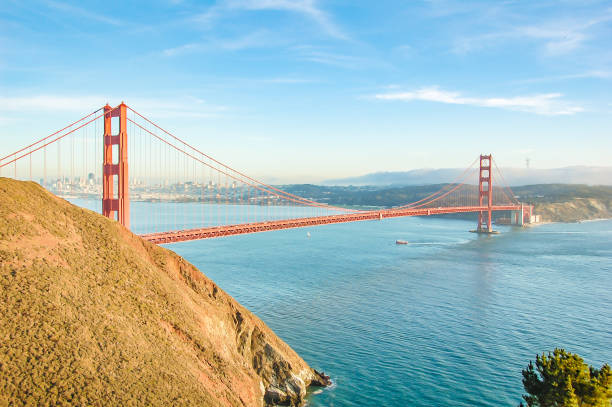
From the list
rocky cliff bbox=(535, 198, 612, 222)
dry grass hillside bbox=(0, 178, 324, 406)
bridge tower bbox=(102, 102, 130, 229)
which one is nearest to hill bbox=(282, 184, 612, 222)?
rocky cliff bbox=(535, 198, 612, 222)

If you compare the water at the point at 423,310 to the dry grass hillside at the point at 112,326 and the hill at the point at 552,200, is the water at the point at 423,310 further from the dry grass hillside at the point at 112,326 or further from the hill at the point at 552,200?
the hill at the point at 552,200

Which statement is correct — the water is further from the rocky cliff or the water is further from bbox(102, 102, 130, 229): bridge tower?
the rocky cliff

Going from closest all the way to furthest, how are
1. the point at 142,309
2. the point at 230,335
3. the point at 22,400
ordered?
the point at 22,400, the point at 142,309, the point at 230,335

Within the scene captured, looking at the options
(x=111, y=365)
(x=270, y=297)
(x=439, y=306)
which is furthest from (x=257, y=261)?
(x=111, y=365)

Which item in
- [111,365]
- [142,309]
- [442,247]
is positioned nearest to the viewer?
[111,365]

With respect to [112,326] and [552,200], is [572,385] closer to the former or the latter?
[112,326]

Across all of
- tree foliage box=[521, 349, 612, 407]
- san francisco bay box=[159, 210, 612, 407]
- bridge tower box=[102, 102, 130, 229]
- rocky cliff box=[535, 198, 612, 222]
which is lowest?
san francisco bay box=[159, 210, 612, 407]

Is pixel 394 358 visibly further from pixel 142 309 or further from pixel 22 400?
pixel 22 400
